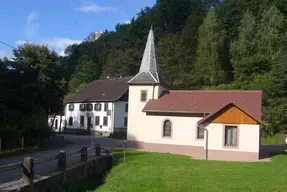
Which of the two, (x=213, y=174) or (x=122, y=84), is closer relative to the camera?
(x=213, y=174)

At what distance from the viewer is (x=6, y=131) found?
24.8 meters

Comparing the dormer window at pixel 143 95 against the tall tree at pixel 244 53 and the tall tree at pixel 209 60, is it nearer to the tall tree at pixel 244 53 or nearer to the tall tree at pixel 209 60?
the tall tree at pixel 244 53

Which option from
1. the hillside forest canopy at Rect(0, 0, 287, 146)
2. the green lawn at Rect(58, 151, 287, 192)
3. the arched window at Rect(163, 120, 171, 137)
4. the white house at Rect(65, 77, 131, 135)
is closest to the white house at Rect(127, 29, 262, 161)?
the arched window at Rect(163, 120, 171, 137)

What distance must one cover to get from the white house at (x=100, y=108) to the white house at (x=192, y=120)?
1693cm

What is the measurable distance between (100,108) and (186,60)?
18466mm

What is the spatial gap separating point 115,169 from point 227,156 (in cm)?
992

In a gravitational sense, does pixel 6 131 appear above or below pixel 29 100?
below

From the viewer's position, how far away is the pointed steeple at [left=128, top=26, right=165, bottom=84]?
3247cm

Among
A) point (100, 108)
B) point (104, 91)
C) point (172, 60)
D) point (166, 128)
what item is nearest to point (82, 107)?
point (104, 91)

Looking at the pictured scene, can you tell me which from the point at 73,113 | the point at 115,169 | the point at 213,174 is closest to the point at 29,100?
the point at 115,169

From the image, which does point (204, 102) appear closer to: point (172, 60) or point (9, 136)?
point (9, 136)

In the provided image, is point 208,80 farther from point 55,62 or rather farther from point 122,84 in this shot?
point 55,62

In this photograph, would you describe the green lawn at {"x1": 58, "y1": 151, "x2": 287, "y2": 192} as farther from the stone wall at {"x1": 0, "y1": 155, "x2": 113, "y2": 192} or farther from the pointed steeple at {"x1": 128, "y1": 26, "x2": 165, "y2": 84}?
the pointed steeple at {"x1": 128, "y1": 26, "x2": 165, "y2": 84}

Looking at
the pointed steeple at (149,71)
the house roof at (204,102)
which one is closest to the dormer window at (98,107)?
the pointed steeple at (149,71)
